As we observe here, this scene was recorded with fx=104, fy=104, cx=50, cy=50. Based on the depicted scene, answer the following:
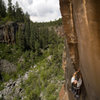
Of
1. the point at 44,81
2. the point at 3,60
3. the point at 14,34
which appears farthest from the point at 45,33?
the point at 44,81

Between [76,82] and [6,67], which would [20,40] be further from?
[76,82]

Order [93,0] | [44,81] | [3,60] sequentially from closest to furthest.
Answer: [93,0], [44,81], [3,60]

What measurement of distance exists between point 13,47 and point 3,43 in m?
5.32

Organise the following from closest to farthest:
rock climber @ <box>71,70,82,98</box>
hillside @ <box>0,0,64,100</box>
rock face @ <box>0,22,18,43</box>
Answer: rock climber @ <box>71,70,82,98</box>, hillside @ <box>0,0,64,100</box>, rock face @ <box>0,22,18,43</box>

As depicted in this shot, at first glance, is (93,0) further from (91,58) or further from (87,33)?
(91,58)

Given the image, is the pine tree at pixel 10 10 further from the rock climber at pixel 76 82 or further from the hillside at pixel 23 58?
the rock climber at pixel 76 82

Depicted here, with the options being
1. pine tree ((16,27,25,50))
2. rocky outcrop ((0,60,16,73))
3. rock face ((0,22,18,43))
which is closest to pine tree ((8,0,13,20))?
rock face ((0,22,18,43))

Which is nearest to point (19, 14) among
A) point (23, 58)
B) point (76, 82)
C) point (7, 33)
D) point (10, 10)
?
point (10, 10)

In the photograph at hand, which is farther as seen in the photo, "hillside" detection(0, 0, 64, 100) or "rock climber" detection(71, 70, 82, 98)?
"hillside" detection(0, 0, 64, 100)

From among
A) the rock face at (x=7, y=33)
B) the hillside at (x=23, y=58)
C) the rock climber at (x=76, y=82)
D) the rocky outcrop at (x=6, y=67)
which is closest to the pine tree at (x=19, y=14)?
the hillside at (x=23, y=58)

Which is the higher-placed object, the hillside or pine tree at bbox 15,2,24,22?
pine tree at bbox 15,2,24,22

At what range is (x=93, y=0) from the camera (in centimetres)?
Answer: 360

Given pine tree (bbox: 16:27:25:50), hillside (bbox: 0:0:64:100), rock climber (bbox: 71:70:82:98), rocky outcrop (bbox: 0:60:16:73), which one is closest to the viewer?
rock climber (bbox: 71:70:82:98)

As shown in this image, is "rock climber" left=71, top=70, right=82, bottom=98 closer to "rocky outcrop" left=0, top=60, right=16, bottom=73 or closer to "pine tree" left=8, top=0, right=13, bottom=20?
"rocky outcrop" left=0, top=60, right=16, bottom=73
